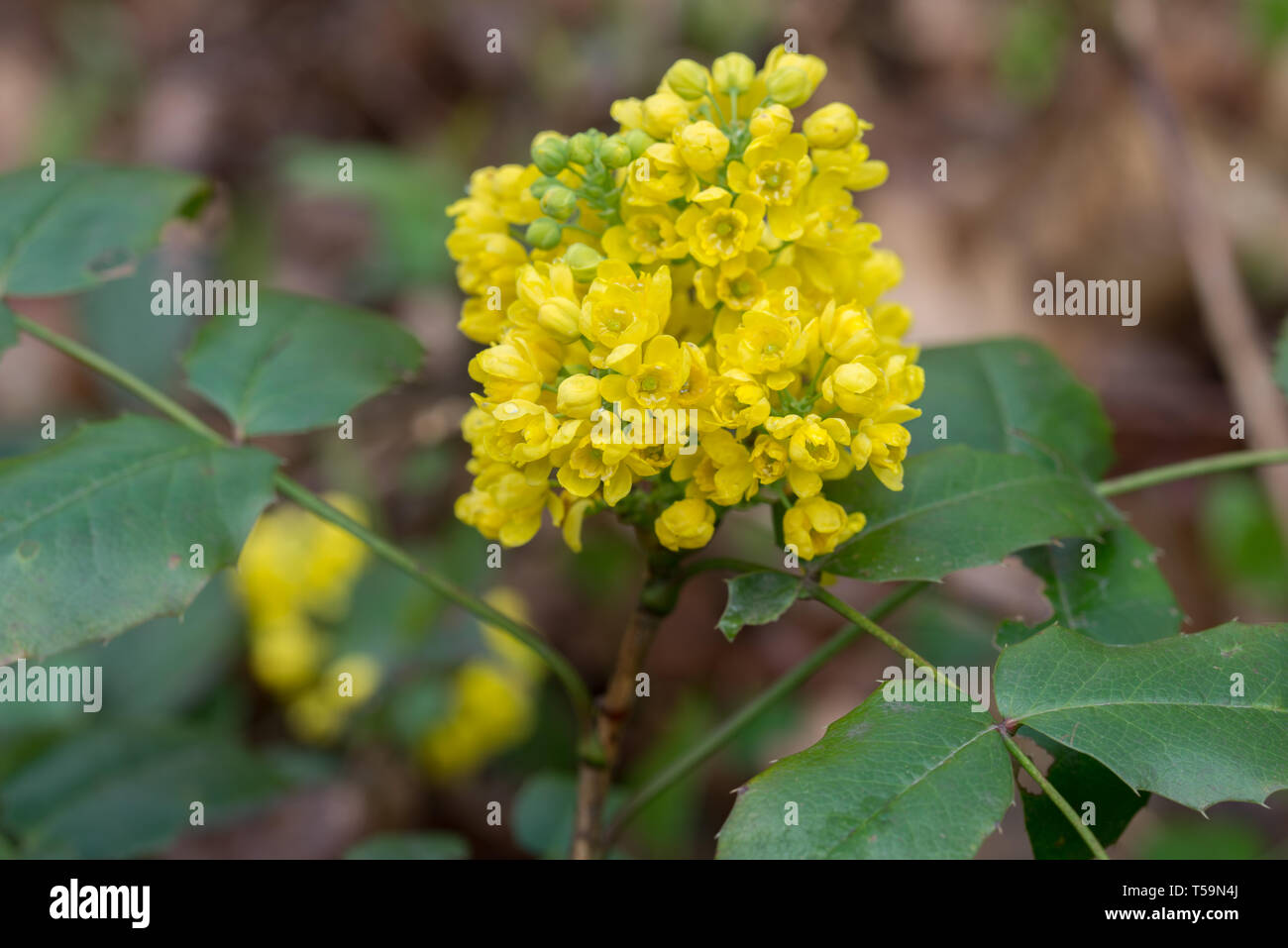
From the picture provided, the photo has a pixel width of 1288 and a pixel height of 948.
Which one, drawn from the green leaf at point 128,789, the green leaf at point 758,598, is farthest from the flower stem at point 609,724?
the green leaf at point 128,789

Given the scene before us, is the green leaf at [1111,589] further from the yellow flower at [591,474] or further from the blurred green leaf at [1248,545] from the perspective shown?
the blurred green leaf at [1248,545]

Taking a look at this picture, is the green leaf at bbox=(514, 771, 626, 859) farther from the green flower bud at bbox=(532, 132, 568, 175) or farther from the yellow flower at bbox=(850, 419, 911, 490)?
the green flower bud at bbox=(532, 132, 568, 175)

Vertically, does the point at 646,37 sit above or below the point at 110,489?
above

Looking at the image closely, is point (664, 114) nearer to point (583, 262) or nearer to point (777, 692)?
point (583, 262)
